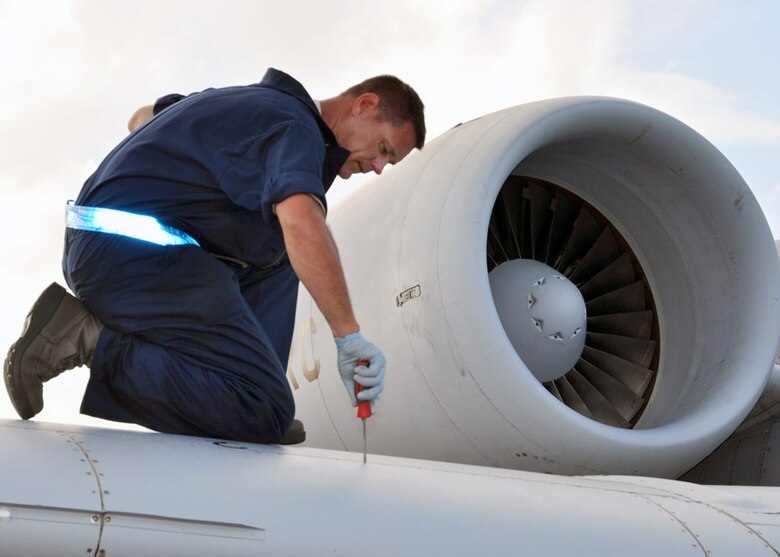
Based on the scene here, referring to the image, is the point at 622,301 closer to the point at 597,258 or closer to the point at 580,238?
the point at 597,258

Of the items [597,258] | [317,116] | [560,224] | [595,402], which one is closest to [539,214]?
[560,224]

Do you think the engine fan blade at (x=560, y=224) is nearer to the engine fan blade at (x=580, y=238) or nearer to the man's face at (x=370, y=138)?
the engine fan blade at (x=580, y=238)

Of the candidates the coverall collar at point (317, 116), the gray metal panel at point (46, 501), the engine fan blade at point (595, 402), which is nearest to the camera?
the gray metal panel at point (46, 501)

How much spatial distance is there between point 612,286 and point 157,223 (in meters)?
2.28

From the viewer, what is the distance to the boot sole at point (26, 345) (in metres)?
2.77

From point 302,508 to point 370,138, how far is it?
4.69 ft

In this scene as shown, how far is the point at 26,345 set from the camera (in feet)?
9.28

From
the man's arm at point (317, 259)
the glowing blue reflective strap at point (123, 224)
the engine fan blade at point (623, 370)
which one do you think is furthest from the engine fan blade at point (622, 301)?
the glowing blue reflective strap at point (123, 224)

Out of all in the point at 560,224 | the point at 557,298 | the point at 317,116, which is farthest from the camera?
the point at 560,224

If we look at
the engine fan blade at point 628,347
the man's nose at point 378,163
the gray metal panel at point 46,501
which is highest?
the man's nose at point 378,163

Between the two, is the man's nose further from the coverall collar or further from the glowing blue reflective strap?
the glowing blue reflective strap

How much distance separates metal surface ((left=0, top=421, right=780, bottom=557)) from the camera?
7.03ft

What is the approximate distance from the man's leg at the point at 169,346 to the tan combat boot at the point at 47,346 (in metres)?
0.05

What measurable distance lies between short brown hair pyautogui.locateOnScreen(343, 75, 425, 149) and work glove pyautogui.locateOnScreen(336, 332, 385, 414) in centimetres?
86
